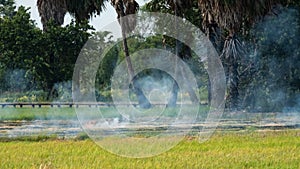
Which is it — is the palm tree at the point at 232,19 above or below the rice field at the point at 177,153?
above

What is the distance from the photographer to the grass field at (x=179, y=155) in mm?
8203

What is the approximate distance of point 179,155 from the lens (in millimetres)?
9125

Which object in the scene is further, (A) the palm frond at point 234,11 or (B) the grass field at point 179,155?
(A) the palm frond at point 234,11

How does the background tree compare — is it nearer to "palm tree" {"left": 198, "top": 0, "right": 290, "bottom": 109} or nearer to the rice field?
"palm tree" {"left": 198, "top": 0, "right": 290, "bottom": 109}

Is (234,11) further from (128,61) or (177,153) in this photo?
(177,153)

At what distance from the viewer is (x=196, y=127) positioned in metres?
14.4

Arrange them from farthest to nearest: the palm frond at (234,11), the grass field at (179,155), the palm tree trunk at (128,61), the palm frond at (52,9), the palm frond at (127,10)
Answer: the palm frond at (52,9)
the palm frond at (127,10)
the palm tree trunk at (128,61)
the palm frond at (234,11)
the grass field at (179,155)

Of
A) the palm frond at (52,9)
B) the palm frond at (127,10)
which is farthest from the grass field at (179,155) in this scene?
the palm frond at (52,9)

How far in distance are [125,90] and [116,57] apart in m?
1.00

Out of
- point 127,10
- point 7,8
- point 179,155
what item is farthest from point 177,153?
point 7,8

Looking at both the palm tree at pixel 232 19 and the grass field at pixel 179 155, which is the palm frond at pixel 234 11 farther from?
the grass field at pixel 179 155

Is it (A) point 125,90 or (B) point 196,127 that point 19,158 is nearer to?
(B) point 196,127

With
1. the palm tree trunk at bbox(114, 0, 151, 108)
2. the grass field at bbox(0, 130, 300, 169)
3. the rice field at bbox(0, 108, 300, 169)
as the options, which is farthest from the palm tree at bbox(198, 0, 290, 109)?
the grass field at bbox(0, 130, 300, 169)

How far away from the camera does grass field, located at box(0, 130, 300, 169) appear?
8.20 meters
